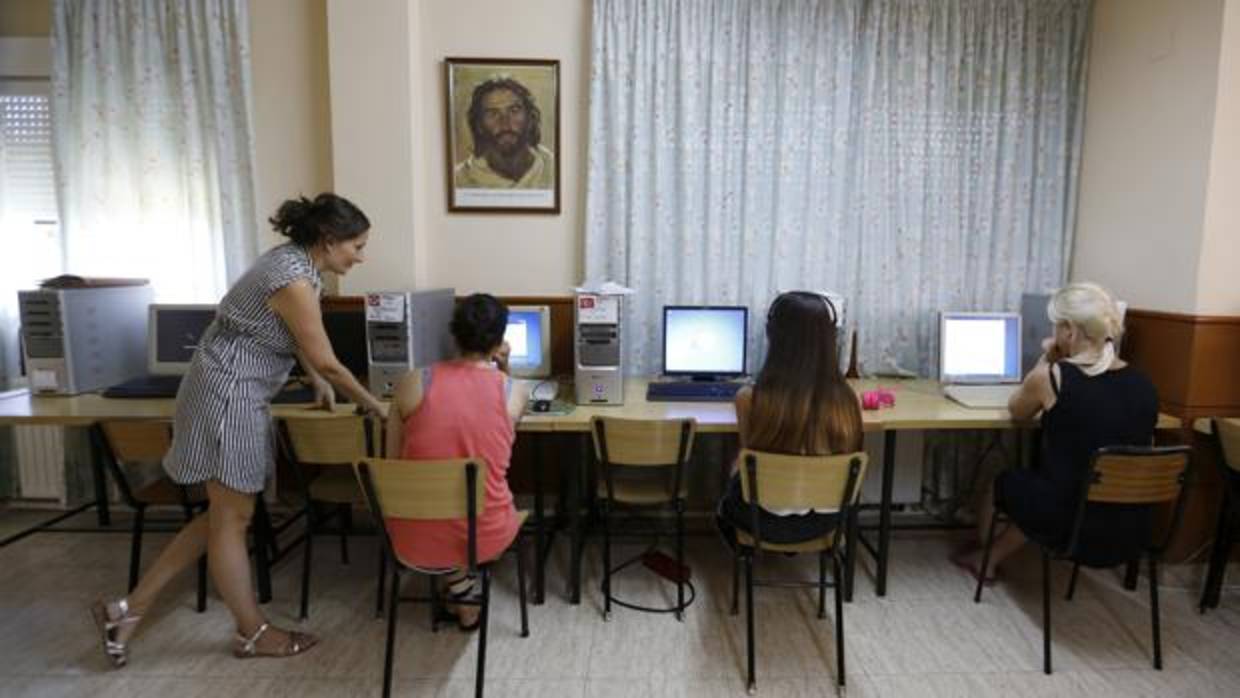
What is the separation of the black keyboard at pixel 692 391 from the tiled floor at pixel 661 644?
0.73 meters

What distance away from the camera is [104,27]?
10.3 feet

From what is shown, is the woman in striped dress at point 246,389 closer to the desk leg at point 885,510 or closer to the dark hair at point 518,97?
the dark hair at point 518,97

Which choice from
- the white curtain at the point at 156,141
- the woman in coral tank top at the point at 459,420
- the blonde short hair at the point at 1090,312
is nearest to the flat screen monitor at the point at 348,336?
the white curtain at the point at 156,141

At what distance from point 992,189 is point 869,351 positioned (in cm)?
96

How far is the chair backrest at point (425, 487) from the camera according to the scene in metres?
1.86

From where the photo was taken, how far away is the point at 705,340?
316 cm

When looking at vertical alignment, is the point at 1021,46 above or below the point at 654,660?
above

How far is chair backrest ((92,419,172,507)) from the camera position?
7.92ft

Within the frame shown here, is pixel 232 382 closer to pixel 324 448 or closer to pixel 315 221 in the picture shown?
pixel 324 448

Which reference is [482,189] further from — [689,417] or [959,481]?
[959,481]

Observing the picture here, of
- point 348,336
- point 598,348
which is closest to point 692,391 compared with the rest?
point 598,348

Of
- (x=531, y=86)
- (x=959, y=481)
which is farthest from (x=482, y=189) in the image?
(x=959, y=481)

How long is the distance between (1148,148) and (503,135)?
2811mm

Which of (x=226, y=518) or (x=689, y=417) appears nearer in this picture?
(x=226, y=518)
